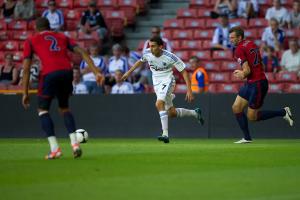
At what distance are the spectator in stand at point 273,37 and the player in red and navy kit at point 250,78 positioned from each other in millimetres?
5207

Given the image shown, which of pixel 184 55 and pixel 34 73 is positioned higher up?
pixel 184 55

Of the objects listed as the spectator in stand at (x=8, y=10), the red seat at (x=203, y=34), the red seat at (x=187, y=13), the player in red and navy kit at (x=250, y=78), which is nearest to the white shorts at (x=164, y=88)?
the player in red and navy kit at (x=250, y=78)

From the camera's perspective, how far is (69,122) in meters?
13.1

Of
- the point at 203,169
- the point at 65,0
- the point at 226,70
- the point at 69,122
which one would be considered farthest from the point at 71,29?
the point at 203,169

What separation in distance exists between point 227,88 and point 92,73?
3580 millimetres

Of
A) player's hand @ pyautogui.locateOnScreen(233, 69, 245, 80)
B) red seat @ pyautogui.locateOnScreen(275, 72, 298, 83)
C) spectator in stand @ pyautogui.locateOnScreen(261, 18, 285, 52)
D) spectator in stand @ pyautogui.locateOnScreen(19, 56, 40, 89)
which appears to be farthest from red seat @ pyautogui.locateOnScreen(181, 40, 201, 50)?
player's hand @ pyautogui.locateOnScreen(233, 69, 245, 80)

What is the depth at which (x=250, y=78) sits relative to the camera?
17.6 m

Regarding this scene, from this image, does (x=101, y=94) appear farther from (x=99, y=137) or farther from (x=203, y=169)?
(x=203, y=169)

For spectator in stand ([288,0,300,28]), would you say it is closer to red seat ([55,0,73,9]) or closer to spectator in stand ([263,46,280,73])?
spectator in stand ([263,46,280,73])

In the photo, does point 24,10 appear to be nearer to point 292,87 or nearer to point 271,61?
point 271,61

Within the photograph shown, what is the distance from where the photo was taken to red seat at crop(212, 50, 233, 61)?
936 inches

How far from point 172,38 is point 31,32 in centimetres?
447

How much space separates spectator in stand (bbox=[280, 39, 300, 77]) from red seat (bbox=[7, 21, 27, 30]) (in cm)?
841

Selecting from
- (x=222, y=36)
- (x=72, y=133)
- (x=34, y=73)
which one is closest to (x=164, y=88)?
(x=72, y=133)
